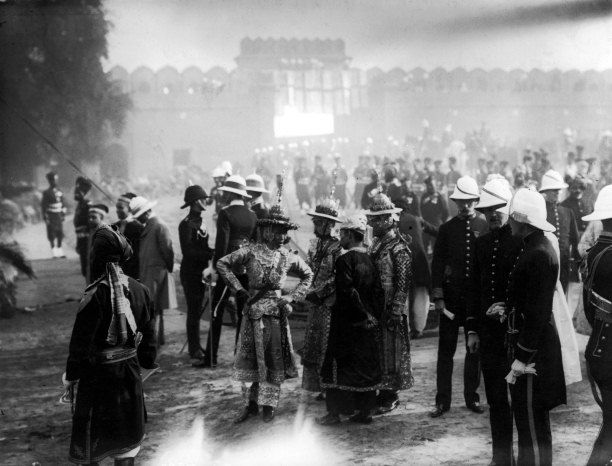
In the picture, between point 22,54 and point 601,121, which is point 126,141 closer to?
point 22,54

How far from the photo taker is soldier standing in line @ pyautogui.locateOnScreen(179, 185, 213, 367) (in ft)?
25.8

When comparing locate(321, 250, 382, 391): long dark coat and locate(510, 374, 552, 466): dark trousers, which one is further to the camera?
locate(321, 250, 382, 391): long dark coat

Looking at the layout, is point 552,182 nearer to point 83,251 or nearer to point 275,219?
point 275,219

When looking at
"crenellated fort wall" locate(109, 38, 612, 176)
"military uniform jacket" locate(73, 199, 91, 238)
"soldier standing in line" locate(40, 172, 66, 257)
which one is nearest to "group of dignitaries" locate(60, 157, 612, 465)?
"military uniform jacket" locate(73, 199, 91, 238)

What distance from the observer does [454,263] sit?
5.98m

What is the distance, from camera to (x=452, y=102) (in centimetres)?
2491

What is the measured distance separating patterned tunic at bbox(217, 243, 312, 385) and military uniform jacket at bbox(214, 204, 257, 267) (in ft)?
5.01

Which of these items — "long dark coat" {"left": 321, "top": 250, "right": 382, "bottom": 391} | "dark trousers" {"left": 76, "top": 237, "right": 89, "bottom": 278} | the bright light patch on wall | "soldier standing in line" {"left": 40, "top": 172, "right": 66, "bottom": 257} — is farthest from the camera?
the bright light patch on wall

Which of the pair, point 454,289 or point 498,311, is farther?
point 454,289

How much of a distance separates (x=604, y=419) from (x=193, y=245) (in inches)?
199

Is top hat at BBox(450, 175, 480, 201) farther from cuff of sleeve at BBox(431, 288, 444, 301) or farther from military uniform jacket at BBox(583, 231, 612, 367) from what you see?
military uniform jacket at BBox(583, 231, 612, 367)

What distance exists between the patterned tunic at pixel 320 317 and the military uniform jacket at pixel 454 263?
919 mm

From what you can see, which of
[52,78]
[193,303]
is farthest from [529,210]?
[52,78]

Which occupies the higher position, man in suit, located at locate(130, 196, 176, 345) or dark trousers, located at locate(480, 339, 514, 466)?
man in suit, located at locate(130, 196, 176, 345)
